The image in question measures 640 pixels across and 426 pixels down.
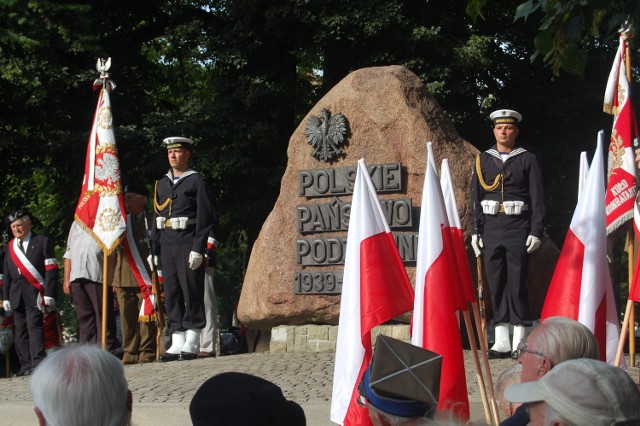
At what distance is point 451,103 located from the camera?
50.3ft

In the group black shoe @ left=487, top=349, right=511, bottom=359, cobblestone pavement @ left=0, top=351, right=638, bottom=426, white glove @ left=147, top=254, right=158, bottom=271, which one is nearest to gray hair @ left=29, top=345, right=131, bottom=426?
cobblestone pavement @ left=0, top=351, right=638, bottom=426

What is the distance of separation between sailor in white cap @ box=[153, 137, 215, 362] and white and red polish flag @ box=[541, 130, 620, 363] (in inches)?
165

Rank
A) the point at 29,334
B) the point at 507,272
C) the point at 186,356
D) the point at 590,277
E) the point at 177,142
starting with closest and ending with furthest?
the point at 590,277
the point at 507,272
the point at 186,356
the point at 177,142
the point at 29,334

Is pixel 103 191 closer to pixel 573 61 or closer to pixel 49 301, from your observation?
pixel 49 301

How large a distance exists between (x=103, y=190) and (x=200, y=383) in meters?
3.16

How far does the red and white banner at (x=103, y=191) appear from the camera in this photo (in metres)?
10.2

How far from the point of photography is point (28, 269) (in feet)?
35.7

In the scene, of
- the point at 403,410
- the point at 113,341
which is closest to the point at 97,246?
the point at 113,341

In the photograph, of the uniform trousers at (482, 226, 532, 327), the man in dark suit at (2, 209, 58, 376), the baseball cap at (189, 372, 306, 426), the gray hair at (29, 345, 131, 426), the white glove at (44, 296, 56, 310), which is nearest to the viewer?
the baseball cap at (189, 372, 306, 426)

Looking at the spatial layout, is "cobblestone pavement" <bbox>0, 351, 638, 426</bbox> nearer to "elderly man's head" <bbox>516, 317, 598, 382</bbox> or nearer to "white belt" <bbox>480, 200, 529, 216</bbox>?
"white belt" <bbox>480, 200, 529, 216</bbox>

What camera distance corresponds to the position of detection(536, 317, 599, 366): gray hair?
365 centimetres

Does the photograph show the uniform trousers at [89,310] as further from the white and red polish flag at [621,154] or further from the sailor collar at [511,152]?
the white and red polish flag at [621,154]

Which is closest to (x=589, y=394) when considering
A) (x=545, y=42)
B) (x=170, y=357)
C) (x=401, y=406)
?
(x=401, y=406)

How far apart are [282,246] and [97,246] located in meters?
1.87
